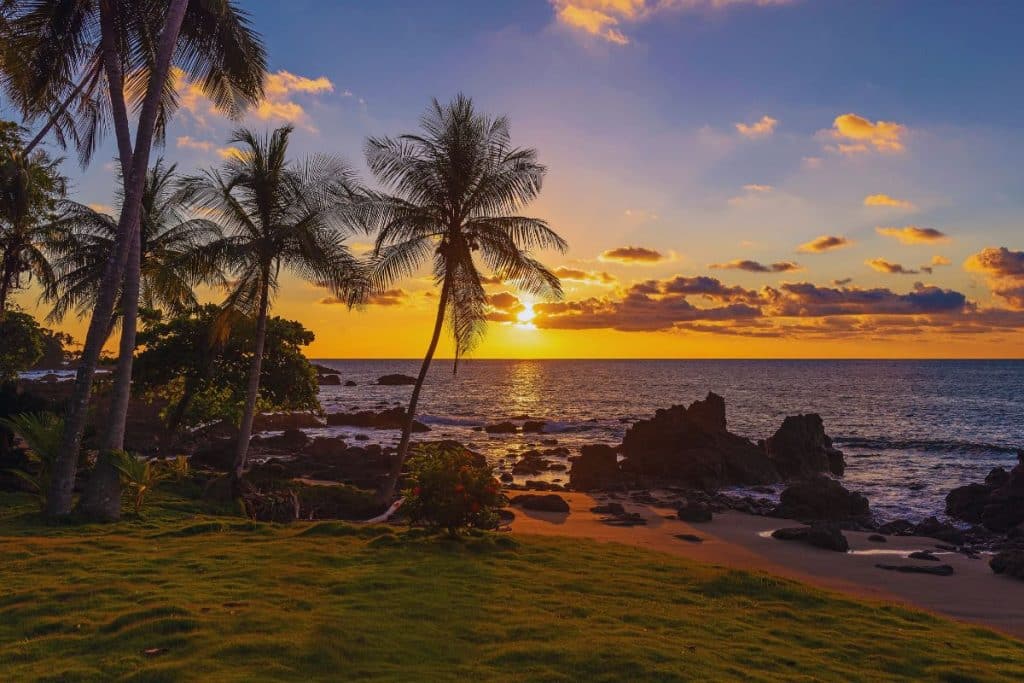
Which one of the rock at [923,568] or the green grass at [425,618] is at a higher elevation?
the green grass at [425,618]

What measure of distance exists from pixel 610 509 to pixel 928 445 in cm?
3867

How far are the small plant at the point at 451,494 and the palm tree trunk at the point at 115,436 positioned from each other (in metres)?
6.90

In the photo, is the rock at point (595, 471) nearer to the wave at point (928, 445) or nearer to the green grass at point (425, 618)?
the green grass at point (425, 618)

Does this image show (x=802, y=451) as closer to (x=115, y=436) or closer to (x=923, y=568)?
(x=923, y=568)

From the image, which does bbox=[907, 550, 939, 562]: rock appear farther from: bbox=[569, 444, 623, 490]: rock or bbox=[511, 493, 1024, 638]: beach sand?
bbox=[569, 444, 623, 490]: rock

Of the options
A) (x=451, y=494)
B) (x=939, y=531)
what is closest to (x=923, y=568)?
(x=939, y=531)

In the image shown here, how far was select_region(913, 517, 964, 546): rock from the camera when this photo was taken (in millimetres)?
22797

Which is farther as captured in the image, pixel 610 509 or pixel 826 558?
pixel 610 509

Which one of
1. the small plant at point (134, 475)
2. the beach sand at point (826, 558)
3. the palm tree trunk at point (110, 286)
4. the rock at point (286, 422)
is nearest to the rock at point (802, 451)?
the beach sand at point (826, 558)

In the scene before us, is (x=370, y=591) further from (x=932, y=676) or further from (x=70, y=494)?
(x=70, y=494)

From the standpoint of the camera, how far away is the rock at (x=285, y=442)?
152 ft

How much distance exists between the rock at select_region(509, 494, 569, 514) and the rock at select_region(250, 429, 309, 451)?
24275 mm

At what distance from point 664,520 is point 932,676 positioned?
1682 centimetres

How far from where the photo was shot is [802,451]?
130ft
